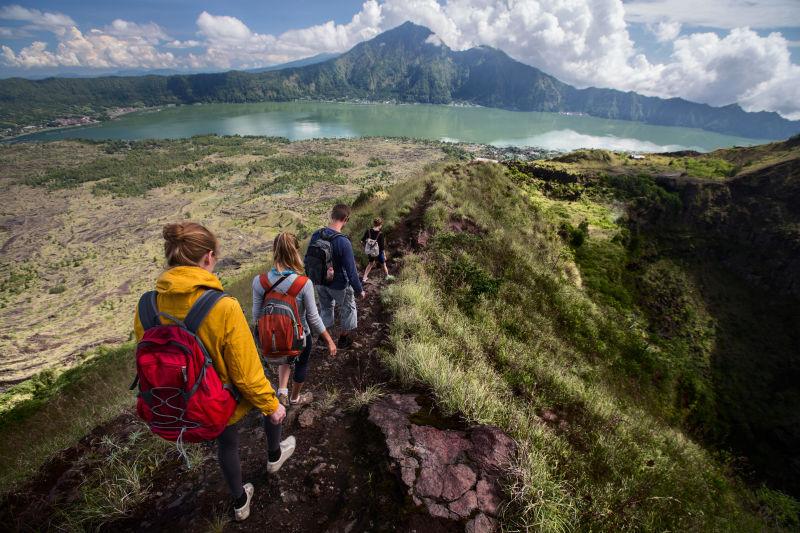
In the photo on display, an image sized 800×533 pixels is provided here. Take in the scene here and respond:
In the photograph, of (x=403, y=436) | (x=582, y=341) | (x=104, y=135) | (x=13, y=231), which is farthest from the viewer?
(x=104, y=135)

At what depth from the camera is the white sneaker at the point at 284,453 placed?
3.37m

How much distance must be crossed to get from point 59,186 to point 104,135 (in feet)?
334

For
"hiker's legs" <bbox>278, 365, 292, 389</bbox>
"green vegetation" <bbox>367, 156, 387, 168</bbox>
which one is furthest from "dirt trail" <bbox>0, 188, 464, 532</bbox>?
"green vegetation" <bbox>367, 156, 387, 168</bbox>

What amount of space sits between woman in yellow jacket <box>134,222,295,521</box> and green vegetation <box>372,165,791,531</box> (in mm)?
2189

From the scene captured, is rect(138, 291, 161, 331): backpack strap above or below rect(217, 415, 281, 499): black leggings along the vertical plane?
above

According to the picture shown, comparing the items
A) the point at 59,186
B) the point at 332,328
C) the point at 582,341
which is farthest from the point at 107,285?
the point at 59,186

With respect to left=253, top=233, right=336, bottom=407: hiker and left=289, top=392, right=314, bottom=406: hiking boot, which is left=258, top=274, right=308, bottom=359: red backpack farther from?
left=289, top=392, right=314, bottom=406: hiking boot

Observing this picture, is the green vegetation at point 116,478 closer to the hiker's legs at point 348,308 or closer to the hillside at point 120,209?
the hiker's legs at point 348,308

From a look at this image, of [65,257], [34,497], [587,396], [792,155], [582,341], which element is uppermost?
[792,155]

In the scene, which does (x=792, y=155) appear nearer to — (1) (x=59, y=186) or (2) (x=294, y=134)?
(1) (x=59, y=186)

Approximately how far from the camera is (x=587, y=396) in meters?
5.48

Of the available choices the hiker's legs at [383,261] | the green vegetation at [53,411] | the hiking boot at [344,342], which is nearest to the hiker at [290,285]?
the hiking boot at [344,342]

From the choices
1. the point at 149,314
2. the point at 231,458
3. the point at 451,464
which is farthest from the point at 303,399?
the point at 149,314

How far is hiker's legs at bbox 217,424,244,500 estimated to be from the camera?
106 inches
